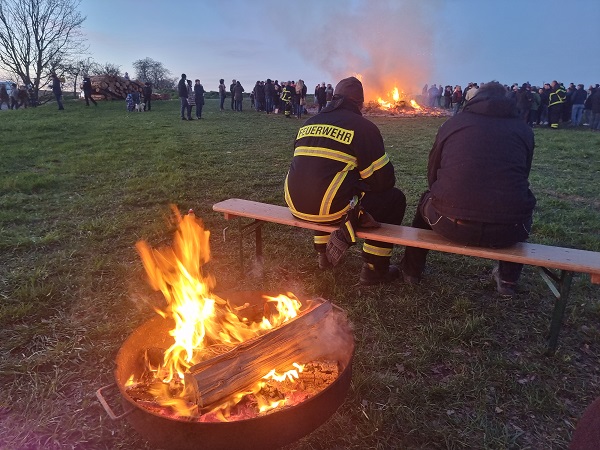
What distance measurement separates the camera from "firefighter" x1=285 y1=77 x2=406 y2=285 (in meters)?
3.59

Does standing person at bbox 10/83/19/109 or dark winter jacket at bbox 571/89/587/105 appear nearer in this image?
dark winter jacket at bbox 571/89/587/105

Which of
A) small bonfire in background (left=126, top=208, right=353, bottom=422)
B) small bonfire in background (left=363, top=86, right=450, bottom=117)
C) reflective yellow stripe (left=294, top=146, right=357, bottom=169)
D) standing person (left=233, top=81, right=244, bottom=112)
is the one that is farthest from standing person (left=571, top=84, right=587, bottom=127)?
small bonfire in background (left=126, top=208, right=353, bottom=422)

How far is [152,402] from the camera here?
83.7 inches

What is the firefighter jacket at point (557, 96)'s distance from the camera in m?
19.3

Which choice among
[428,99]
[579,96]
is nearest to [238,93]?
[428,99]

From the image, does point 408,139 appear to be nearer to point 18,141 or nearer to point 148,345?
point 18,141

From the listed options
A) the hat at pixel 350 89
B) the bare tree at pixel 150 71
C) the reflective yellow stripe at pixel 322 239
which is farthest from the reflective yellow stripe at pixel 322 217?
the bare tree at pixel 150 71

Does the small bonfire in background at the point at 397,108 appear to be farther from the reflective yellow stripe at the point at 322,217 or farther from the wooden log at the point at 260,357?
the wooden log at the point at 260,357

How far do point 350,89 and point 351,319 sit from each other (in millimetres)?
1998

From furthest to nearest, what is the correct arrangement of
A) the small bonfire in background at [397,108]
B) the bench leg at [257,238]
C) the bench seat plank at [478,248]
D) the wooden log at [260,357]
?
the small bonfire in background at [397,108] → the bench leg at [257,238] → the bench seat plank at [478,248] → the wooden log at [260,357]

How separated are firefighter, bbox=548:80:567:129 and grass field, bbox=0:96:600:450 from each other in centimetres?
1448

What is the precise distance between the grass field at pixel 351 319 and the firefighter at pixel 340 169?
30.6 inches

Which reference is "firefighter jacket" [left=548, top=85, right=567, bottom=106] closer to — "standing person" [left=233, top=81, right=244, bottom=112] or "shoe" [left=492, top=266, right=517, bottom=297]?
"standing person" [left=233, top=81, right=244, bottom=112]

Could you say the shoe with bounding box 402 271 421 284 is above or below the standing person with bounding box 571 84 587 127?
below
